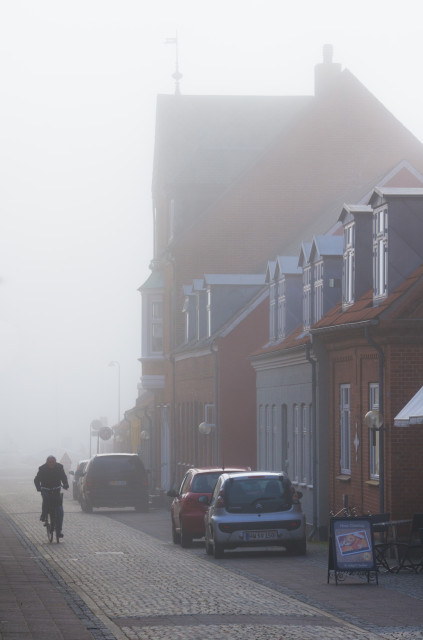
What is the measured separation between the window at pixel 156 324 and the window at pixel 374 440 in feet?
91.4

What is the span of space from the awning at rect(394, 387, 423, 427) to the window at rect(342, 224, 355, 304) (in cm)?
631

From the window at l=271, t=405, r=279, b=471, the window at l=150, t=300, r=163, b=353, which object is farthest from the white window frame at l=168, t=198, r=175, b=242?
the window at l=271, t=405, r=279, b=471

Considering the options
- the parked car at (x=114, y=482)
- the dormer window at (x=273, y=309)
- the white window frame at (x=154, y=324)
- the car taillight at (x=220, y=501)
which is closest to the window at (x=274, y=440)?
the dormer window at (x=273, y=309)

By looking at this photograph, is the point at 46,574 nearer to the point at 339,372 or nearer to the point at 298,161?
the point at 339,372

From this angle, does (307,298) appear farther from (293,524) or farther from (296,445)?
(293,524)

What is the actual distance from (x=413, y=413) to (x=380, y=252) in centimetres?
541

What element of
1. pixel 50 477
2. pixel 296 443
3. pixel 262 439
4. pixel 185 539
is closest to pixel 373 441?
pixel 185 539

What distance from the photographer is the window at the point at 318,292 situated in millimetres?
31183

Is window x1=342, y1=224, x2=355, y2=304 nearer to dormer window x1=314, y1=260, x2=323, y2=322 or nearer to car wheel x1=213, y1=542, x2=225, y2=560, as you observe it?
dormer window x1=314, y1=260, x2=323, y2=322

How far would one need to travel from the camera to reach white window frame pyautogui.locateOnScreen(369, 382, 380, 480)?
83.0ft

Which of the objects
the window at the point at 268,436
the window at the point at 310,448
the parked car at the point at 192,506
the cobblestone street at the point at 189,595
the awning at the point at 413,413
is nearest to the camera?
the cobblestone street at the point at 189,595

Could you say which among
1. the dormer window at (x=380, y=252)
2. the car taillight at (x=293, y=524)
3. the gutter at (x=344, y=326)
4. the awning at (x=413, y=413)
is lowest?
the car taillight at (x=293, y=524)

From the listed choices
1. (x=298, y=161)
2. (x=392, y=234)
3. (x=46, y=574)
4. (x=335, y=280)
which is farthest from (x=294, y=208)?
(x=46, y=574)

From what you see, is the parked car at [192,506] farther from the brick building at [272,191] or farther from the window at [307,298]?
the brick building at [272,191]
